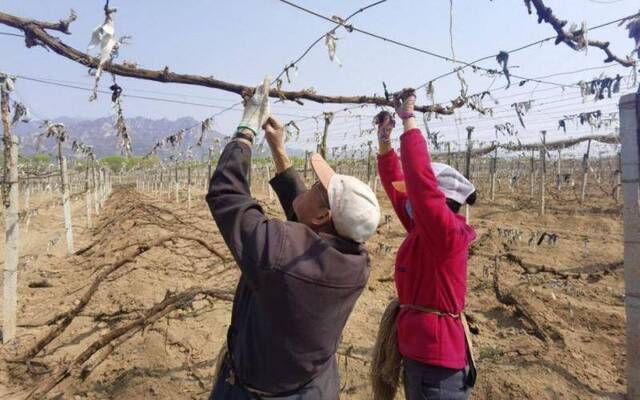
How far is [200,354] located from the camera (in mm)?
3826

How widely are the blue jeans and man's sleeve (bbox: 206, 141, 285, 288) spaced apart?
1006mm

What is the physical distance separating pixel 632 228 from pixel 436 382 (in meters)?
2.03

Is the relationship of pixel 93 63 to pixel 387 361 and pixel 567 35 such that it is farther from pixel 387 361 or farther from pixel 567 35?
pixel 567 35

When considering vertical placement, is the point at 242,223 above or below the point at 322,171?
below

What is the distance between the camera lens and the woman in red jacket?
182 cm

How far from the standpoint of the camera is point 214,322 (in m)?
4.47

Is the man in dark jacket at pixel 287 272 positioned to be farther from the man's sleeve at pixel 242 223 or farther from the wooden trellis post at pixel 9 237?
the wooden trellis post at pixel 9 237

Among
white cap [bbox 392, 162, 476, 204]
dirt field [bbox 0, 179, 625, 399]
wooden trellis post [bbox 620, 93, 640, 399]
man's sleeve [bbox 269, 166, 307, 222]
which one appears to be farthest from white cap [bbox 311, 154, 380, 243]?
wooden trellis post [bbox 620, 93, 640, 399]

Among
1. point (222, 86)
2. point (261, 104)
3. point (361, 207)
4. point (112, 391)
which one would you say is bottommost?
point (112, 391)

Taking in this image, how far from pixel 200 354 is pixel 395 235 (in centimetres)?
708

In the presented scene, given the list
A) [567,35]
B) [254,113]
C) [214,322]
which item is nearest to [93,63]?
[254,113]

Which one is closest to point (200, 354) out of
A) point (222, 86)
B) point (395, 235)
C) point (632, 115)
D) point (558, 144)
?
point (222, 86)

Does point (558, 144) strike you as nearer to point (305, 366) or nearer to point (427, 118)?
point (427, 118)

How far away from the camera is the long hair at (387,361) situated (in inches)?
85.9
